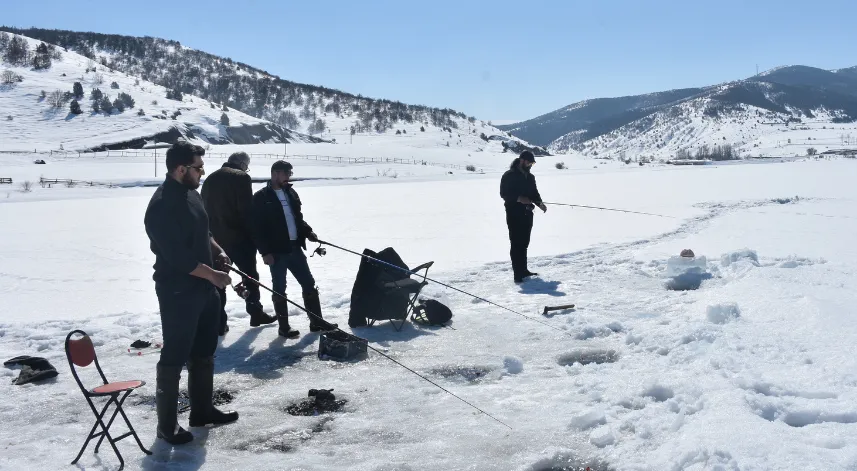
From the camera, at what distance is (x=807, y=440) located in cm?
368

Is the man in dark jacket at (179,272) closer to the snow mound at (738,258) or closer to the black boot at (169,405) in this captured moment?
the black boot at (169,405)

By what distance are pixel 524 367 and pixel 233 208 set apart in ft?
10.8

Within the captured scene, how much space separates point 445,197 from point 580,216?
8721 mm

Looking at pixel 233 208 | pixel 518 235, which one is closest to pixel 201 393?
pixel 233 208

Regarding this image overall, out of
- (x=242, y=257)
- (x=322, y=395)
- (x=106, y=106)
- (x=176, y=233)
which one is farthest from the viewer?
(x=106, y=106)

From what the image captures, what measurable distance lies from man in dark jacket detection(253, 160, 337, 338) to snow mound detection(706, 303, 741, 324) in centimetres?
372

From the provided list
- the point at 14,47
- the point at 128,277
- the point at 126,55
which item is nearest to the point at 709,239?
the point at 128,277

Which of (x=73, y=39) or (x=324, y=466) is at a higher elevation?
(x=73, y=39)

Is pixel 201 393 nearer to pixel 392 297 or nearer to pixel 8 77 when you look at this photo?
pixel 392 297

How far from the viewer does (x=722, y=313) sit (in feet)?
21.0

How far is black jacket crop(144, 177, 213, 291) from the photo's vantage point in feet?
12.8

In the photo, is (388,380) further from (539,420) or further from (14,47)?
(14,47)

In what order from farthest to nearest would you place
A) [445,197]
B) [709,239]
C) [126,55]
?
[126,55]
[445,197]
[709,239]

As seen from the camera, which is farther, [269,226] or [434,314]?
[434,314]
